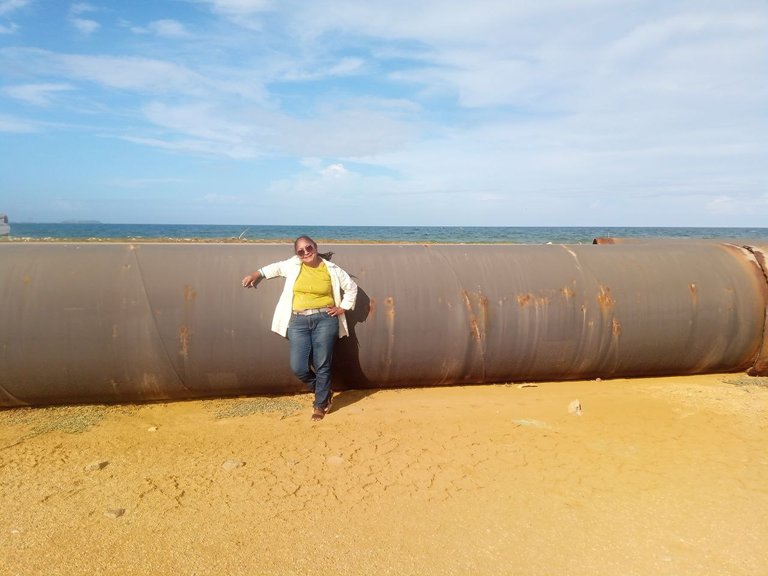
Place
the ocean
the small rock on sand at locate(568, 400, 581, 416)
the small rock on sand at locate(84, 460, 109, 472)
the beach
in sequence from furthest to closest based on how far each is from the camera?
1. the ocean
2. the small rock on sand at locate(568, 400, 581, 416)
3. the small rock on sand at locate(84, 460, 109, 472)
4. the beach

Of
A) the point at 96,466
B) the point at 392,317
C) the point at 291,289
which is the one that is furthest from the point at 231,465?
the point at 392,317

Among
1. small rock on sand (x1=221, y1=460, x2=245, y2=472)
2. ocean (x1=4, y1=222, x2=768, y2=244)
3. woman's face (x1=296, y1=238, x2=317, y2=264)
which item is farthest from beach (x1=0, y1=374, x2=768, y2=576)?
ocean (x1=4, y1=222, x2=768, y2=244)

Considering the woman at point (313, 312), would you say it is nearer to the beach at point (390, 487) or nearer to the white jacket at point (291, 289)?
the white jacket at point (291, 289)

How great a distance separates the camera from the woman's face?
3.92 meters

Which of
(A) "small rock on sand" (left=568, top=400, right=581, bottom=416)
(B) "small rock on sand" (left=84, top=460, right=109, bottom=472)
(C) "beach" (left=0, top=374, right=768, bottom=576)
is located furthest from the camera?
(A) "small rock on sand" (left=568, top=400, right=581, bottom=416)

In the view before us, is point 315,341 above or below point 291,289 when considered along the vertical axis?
below

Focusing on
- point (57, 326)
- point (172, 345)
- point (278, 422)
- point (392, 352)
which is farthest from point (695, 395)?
point (57, 326)

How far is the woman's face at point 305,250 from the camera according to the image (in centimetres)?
392

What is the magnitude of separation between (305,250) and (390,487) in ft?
5.88

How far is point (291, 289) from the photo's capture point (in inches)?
156

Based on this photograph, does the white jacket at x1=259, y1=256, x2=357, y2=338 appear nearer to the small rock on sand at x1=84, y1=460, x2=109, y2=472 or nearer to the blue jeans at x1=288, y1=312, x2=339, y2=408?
the blue jeans at x1=288, y1=312, x2=339, y2=408

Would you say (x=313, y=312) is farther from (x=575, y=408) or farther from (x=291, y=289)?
(x=575, y=408)

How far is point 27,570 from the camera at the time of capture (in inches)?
86.4

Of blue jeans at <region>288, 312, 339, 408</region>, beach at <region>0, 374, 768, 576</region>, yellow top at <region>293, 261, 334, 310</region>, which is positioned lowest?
beach at <region>0, 374, 768, 576</region>
